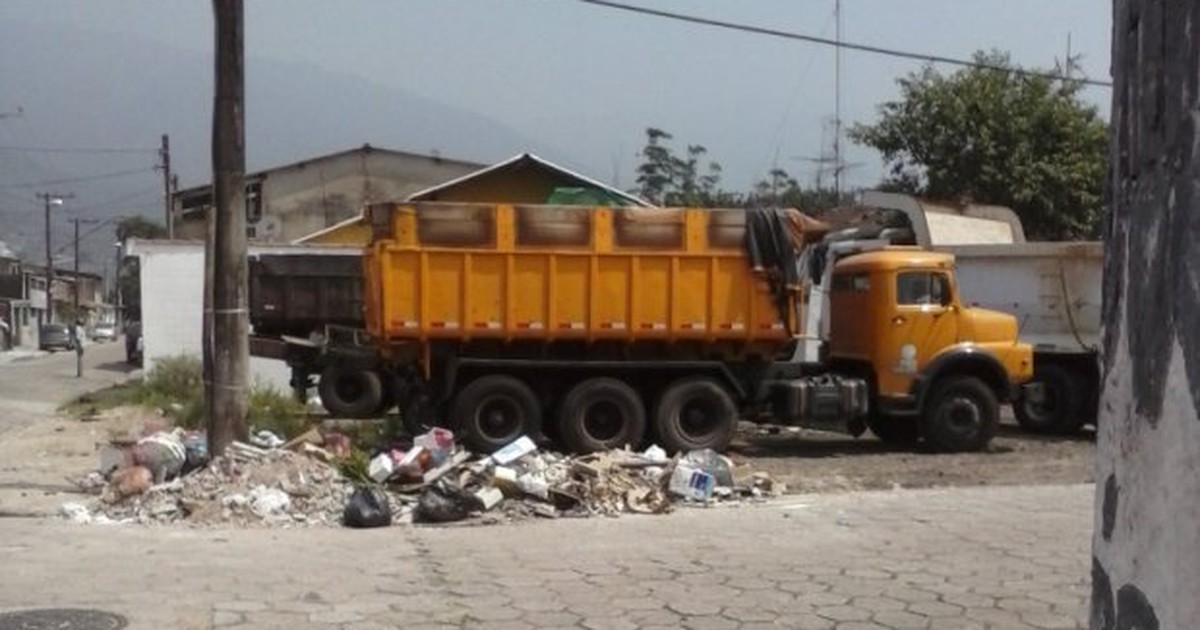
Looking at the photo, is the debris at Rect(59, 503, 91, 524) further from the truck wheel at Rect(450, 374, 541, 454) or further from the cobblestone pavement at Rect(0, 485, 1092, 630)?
the truck wheel at Rect(450, 374, 541, 454)

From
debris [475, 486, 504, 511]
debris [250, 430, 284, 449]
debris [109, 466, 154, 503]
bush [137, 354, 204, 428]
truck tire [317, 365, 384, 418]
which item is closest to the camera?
debris [475, 486, 504, 511]

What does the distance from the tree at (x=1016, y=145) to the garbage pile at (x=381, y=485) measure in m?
19.0

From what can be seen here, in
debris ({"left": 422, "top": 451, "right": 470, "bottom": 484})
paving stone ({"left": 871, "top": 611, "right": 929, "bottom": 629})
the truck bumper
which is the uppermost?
the truck bumper

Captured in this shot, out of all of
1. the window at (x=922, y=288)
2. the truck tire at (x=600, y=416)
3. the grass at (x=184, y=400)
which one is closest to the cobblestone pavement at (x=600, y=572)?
the truck tire at (x=600, y=416)

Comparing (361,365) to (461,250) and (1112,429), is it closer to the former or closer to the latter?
(461,250)

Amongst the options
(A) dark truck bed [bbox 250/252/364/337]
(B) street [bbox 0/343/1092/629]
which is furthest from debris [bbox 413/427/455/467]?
(A) dark truck bed [bbox 250/252/364/337]

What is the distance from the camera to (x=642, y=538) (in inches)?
409

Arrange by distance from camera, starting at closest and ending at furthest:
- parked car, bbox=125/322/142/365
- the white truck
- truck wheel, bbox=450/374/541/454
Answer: truck wheel, bbox=450/374/541/454 < the white truck < parked car, bbox=125/322/142/365

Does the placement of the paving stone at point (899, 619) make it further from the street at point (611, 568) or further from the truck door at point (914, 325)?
the truck door at point (914, 325)

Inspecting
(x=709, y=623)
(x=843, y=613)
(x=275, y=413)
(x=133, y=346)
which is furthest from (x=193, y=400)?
(x=133, y=346)

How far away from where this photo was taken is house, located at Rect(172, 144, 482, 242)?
147ft

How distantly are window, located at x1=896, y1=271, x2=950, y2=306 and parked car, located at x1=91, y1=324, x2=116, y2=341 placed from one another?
79.0m

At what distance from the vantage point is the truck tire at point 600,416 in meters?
15.3

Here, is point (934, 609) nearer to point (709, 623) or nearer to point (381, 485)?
point (709, 623)
